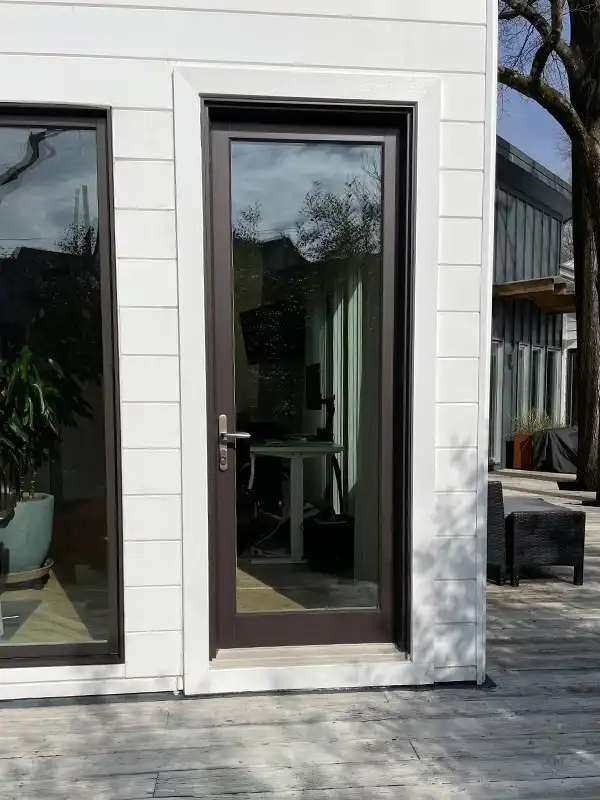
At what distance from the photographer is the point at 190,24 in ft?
6.92

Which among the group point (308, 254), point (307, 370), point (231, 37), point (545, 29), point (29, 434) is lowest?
point (29, 434)

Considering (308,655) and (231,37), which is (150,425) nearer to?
(308,655)

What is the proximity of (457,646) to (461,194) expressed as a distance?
172cm

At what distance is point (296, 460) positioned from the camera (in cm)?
244

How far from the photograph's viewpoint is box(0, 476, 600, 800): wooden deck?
1761 mm

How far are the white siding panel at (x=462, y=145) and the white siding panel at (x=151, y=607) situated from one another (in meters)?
1.88

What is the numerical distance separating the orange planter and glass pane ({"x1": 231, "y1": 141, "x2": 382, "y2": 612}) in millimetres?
7245

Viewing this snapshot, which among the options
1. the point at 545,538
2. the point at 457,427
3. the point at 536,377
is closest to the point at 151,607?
the point at 457,427

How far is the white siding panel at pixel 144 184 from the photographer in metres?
2.16

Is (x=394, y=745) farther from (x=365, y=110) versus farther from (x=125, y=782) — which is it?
(x=365, y=110)

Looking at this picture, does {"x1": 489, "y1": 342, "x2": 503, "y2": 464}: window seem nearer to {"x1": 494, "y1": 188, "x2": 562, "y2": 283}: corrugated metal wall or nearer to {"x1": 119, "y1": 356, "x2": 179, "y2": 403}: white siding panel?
{"x1": 494, "y1": 188, "x2": 562, "y2": 283}: corrugated metal wall

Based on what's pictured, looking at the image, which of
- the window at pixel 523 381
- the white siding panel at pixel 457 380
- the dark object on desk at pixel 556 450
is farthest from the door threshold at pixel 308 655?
the window at pixel 523 381

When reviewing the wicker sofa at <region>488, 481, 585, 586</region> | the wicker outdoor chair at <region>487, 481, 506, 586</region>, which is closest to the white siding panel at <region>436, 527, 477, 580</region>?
the wicker outdoor chair at <region>487, 481, 506, 586</region>

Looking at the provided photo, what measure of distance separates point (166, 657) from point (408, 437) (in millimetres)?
1227
